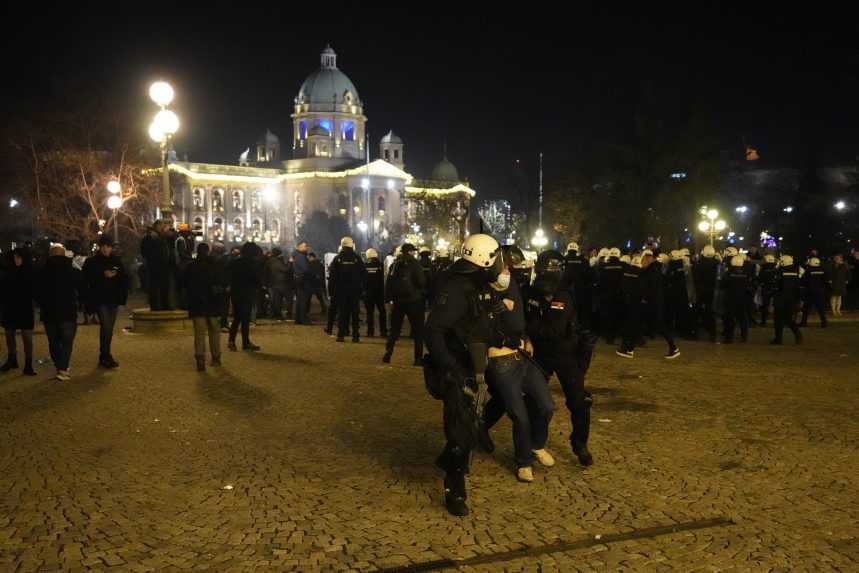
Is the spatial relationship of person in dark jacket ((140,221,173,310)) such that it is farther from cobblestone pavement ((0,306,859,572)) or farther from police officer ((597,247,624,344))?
police officer ((597,247,624,344))

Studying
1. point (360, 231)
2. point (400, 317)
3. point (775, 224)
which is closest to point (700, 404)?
point (400, 317)

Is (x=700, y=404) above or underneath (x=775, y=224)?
underneath

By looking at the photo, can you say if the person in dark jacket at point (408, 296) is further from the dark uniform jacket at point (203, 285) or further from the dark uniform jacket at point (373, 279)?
the dark uniform jacket at point (373, 279)

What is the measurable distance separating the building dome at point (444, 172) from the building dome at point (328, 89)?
54.5ft

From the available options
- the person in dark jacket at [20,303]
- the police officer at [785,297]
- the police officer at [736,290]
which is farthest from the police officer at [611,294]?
the person in dark jacket at [20,303]

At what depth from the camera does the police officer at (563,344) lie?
6875mm

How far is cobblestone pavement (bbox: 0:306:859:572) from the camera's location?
5102 millimetres

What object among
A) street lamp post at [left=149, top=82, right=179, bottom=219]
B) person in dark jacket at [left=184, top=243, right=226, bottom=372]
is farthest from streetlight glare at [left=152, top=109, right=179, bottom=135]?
person in dark jacket at [left=184, top=243, right=226, bottom=372]

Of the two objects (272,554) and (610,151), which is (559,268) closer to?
(272,554)

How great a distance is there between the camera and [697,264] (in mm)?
17203

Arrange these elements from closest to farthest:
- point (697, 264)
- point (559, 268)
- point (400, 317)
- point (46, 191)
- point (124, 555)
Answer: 1. point (124, 555)
2. point (559, 268)
3. point (400, 317)
4. point (697, 264)
5. point (46, 191)

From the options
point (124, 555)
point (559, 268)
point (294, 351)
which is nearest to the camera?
point (124, 555)

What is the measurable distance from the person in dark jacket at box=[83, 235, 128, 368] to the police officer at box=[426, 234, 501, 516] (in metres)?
7.95

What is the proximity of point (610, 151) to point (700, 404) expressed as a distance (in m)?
41.1
